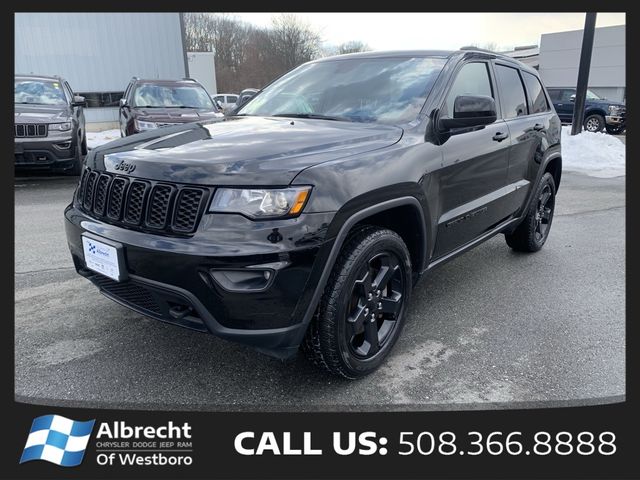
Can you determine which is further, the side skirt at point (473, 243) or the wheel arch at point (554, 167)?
the wheel arch at point (554, 167)

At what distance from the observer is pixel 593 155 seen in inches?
466

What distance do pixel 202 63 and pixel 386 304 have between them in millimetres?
29524

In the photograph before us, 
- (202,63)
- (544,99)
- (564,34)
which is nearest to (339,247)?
(544,99)

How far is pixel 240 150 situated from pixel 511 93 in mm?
2792

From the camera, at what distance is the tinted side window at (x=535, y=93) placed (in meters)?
4.52

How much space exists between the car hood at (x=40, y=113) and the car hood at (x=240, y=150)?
5.75 m

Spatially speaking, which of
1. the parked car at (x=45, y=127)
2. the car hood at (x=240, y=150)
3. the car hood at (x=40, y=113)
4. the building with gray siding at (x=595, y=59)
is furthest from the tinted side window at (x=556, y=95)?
the car hood at (x=240, y=150)

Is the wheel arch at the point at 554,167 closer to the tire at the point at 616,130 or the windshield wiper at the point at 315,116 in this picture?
the windshield wiper at the point at 315,116

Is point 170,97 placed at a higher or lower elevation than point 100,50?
lower

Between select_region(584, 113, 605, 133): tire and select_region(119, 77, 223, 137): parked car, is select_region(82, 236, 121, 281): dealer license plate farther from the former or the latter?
select_region(584, 113, 605, 133): tire

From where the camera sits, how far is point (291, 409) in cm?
247

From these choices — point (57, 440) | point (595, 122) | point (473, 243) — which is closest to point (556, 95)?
point (595, 122)

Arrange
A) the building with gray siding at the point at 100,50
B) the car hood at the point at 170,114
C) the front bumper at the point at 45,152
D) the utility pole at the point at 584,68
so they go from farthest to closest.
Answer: the building with gray siding at the point at 100,50 → the utility pole at the point at 584,68 → the car hood at the point at 170,114 → the front bumper at the point at 45,152

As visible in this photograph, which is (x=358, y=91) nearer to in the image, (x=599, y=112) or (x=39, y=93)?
(x=39, y=93)
